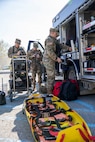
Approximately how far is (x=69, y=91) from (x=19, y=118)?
2013mm

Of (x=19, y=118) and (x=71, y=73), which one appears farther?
(x=71, y=73)

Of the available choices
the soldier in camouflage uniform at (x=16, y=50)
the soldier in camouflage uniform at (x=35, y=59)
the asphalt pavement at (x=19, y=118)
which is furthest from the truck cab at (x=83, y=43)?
the soldier in camouflage uniform at (x=35, y=59)

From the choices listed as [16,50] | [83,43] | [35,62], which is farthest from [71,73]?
[16,50]

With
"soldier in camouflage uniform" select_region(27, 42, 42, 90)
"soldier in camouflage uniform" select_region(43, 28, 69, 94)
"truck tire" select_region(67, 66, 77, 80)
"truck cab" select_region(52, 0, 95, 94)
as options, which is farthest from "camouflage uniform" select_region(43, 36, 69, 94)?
"soldier in camouflage uniform" select_region(27, 42, 42, 90)

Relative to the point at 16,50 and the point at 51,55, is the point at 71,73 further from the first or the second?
the point at 16,50

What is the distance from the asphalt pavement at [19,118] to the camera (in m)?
4.09

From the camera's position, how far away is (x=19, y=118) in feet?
17.2

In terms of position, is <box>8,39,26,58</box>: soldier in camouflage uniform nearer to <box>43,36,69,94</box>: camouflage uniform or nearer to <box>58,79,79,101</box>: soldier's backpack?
<box>43,36,69,94</box>: camouflage uniform

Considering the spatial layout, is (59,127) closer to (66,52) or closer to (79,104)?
(79,104)

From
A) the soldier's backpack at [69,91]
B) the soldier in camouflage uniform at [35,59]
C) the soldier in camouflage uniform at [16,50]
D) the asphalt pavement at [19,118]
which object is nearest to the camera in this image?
the asphalt pavement at [19,118]

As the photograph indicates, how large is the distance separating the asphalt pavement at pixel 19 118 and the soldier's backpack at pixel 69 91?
15 cm

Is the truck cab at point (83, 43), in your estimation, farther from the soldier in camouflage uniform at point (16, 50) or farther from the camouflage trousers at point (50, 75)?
the soldier in camouflage uniform at point (16, 50)

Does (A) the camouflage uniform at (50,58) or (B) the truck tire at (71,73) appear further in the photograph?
(B) the truck tire at (71,73)

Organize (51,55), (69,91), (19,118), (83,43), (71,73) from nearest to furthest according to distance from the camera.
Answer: (19,118)
(83,43)
(51,55)
(69,91)
(71,73)
